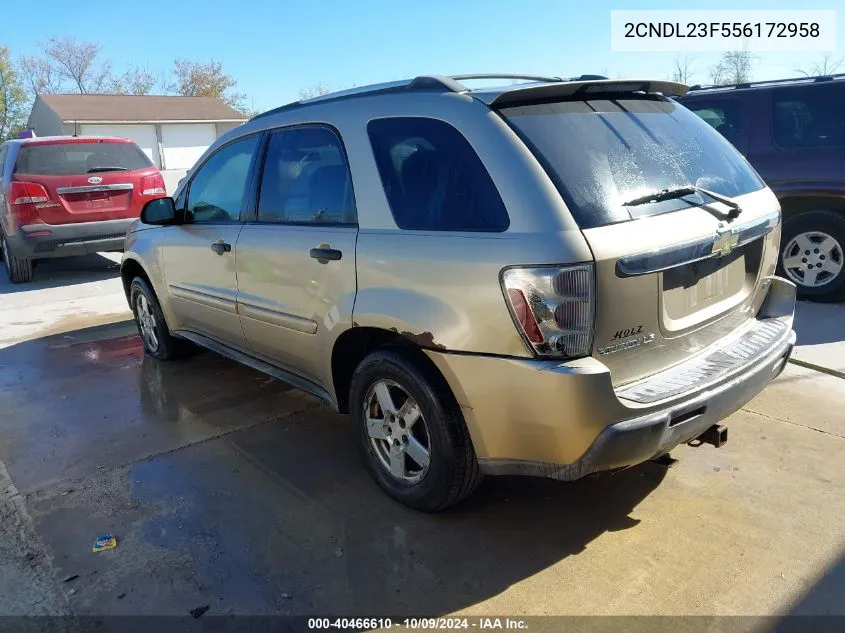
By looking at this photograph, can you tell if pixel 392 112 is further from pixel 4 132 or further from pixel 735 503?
pixel 4 132

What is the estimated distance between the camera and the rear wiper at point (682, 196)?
2.59 metres

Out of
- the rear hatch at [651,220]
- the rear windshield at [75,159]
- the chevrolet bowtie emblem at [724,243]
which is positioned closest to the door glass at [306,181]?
the rear hatch at [651,220]

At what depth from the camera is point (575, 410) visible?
2326 millimetres

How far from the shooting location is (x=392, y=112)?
2.99 meters

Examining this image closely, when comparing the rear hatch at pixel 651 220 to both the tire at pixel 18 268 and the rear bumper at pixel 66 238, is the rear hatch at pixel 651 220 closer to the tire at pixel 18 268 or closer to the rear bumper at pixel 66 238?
the rear bumper at pixel 66 238

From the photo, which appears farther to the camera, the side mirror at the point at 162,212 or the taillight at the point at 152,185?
the taillight at the point at 152,185

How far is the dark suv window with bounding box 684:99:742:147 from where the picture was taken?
21.3 feet

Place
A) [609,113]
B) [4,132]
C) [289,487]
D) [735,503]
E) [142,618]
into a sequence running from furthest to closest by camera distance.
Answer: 1. [4,132]
2. [289,487]
3. [735,503]
4. [609,113]
5. [142,618]

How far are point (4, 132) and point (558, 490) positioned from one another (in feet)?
188

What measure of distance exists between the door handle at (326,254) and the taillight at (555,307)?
3.30ft

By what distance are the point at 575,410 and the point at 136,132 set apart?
4065 cm

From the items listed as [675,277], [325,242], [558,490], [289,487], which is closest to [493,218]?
[675,277]

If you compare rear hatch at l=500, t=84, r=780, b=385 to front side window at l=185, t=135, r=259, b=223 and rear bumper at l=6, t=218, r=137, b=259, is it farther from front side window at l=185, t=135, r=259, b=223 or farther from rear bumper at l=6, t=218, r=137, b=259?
rear bumper at l=6, t=218, r=137, b=259

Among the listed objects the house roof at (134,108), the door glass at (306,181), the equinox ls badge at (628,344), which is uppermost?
the house roof at (134,108)
